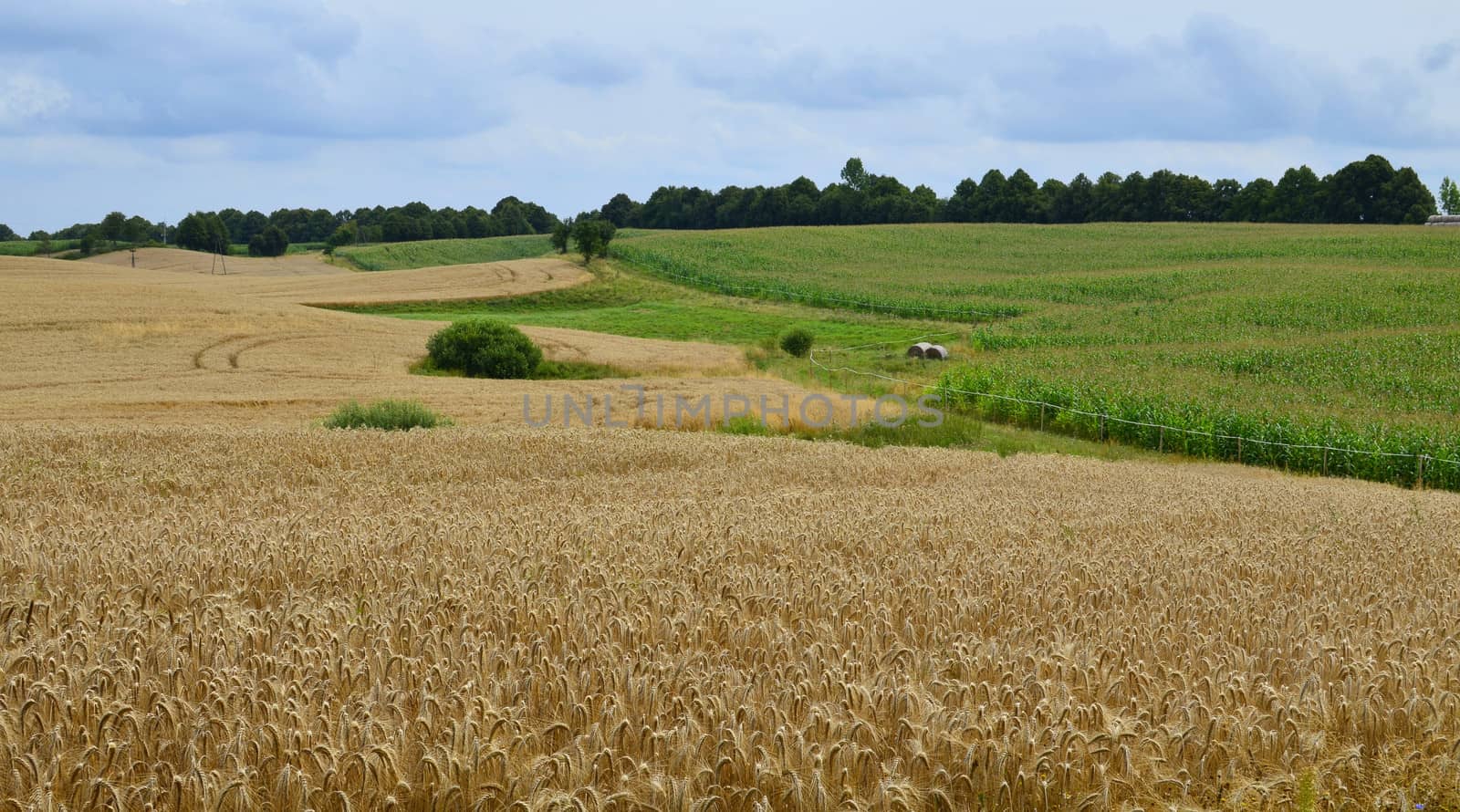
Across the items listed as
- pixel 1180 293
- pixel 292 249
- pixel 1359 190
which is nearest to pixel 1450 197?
pixel 1359 190

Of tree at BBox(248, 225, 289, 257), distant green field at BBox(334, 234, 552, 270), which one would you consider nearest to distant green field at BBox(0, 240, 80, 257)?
tree at BBox(248, 225, 289, 257)

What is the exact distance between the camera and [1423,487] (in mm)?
31016

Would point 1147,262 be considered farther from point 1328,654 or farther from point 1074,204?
point 1328,654

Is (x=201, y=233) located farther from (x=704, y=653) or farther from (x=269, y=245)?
(x=704, y=653)

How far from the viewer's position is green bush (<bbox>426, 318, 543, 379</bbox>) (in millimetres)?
47594

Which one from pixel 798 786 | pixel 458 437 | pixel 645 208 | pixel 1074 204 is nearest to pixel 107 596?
pixel 798 786

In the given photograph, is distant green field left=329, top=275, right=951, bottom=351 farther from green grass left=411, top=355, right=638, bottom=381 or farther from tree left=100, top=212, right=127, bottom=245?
tree left=100, top=212, right=127, bottom=245

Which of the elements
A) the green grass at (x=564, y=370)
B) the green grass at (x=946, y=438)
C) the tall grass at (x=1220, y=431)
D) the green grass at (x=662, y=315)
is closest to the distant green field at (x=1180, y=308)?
the tall grass at (x=1220, y=431)

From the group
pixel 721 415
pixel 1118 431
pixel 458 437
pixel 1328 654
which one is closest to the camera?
pixel 1328 654

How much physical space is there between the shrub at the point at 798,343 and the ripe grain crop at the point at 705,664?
4811 cm

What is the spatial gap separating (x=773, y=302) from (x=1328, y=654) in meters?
78.7

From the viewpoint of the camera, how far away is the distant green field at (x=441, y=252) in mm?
123500

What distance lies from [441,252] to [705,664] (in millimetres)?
134309

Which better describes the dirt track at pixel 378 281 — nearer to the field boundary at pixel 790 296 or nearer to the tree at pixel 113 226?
the field boundary at pixel 790 296
